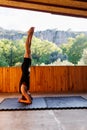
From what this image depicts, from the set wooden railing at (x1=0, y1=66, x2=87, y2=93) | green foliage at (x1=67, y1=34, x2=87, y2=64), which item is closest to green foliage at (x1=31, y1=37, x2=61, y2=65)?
green foliage at (x1=67, y1=34, x2=87, y2=64)

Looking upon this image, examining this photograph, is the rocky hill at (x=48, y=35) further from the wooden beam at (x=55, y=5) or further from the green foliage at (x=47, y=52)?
the wooden beam at (x=55, y=5)

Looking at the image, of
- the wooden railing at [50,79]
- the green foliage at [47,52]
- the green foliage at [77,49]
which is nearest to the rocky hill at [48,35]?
the green foliage at [47,52]

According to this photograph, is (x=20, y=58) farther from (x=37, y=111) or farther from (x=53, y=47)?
(x=37, y=111)

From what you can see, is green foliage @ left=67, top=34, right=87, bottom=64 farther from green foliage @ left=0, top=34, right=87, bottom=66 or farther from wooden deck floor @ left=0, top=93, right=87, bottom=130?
wooden deck floor @ left=0, top=93, right=87, bottom=130

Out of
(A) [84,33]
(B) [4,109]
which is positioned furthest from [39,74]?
(B) [4,109]

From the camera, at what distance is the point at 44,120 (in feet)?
13.3

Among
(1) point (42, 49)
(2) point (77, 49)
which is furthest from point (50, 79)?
(2) point (77, 49)

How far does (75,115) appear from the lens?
4.37 m

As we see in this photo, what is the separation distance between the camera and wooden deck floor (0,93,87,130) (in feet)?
11.8

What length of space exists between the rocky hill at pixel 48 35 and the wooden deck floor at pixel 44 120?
4538 millimetres

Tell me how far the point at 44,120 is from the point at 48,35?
5.31 metres

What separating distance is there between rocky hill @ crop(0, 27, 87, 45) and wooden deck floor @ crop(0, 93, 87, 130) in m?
4.54

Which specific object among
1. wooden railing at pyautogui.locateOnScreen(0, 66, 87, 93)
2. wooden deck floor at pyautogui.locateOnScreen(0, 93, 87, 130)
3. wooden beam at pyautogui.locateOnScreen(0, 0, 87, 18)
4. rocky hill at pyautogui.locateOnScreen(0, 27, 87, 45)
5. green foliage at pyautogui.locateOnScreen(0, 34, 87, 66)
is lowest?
wooden deck floor at pyautogui.locateOnScreen(0, 93, 87, 130)

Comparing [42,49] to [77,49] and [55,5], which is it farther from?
[55,5]
